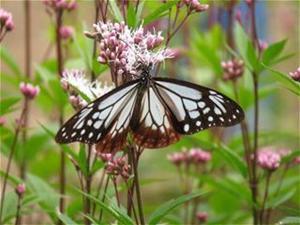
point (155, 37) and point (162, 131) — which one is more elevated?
point (155, 37)

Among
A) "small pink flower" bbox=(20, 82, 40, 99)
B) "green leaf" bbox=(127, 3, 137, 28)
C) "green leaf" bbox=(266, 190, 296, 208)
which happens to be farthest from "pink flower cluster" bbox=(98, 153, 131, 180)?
"green leaf" bbox=(266, 190, 296, 208)

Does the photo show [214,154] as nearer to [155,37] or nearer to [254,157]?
[254,157]

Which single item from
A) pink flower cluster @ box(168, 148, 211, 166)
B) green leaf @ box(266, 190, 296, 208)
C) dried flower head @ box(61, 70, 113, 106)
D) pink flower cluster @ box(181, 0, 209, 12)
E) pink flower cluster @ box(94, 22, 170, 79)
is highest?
pink flower cluster @ box(181, 0, 209, 12)

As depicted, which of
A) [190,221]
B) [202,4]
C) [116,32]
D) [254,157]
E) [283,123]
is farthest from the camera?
[283,123]

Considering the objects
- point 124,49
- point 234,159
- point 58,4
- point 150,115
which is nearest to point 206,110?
point 150,115

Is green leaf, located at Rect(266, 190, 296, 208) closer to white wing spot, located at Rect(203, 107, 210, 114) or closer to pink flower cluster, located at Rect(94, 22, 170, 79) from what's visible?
white wing spot, located at Rect(203, 107, 210, 114)

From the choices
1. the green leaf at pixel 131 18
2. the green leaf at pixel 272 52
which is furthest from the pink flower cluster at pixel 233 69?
the green leaf at pixel 131 18

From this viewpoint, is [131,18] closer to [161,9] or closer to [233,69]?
[161,9]

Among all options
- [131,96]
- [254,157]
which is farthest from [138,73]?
[254,157]
